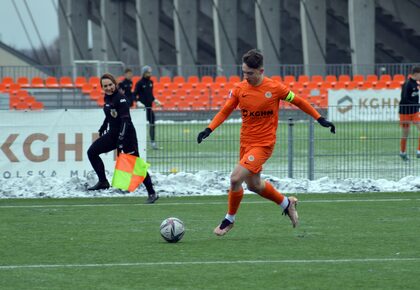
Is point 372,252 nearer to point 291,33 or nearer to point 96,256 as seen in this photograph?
point 96,256

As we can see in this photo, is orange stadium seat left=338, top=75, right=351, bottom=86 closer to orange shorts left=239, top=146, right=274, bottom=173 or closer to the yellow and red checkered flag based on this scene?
the yellow and red checkered flag

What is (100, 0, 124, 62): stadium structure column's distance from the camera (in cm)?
5525

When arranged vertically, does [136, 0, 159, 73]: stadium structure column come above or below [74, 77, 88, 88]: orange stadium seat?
above

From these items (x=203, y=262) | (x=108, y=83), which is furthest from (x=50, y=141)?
(x=203, y=262)

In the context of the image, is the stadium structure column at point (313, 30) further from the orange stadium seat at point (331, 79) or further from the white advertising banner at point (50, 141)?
the white advertising banner at point (50, 141)

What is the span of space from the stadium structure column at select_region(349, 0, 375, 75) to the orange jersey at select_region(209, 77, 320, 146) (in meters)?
30.4

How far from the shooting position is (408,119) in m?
18.5

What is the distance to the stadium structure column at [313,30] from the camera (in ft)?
147

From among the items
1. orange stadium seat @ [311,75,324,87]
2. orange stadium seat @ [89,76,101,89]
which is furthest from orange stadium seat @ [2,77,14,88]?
orange stadium seat @ [311,75,324,87]

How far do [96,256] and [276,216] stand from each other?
3.89 m

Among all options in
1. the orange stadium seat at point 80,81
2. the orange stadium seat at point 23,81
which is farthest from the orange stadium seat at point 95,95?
the orange stadium seat at point 23,81

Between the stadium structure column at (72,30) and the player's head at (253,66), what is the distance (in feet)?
147

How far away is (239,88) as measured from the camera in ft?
37.4

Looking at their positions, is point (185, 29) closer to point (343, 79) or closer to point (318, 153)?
point (343, 79)
